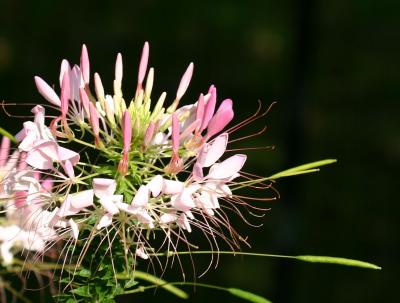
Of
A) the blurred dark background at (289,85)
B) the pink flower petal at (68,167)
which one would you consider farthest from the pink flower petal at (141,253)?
the blurred dark background at (289,85)

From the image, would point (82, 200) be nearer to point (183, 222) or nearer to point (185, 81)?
point (183, 222)

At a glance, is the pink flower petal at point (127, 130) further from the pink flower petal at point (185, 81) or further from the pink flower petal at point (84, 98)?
the pink flower petal at point (185, 81)

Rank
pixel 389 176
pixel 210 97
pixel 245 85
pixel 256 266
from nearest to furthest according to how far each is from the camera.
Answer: pixel 210 97
pixel 256 266
pixel 389 176
pixel 245 85

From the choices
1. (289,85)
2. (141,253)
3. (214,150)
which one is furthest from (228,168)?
(289,85)

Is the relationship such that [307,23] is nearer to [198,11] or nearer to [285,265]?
[285,265]

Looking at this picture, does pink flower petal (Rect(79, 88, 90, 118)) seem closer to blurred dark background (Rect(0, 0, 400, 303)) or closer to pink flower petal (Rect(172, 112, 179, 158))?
pink flower petal (Rect(172, 112, 179, 158))

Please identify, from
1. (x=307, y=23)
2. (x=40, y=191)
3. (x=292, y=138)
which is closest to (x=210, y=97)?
(x=40, y=191)
